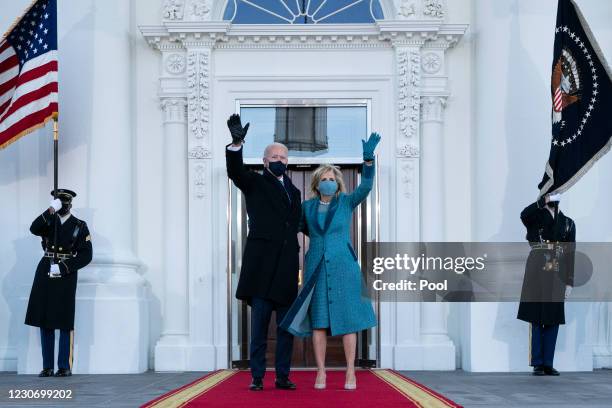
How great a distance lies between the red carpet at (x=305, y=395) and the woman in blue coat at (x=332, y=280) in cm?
39

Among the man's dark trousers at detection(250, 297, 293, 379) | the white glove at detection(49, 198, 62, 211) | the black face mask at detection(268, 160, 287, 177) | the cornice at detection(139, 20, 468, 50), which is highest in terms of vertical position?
the cornice at detection(139, 20, 468, 50)

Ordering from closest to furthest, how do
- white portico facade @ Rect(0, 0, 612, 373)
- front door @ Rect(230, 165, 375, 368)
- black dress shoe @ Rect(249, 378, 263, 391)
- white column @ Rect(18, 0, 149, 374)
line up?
black dress shoe @ Rect(249, 378, 263, 391)
white column @ Rect(18, 0, 149, 374)
white portico facade @ Rect(0, 0, 612, 373)
front door @ Rect(230, 165, 375, 368)

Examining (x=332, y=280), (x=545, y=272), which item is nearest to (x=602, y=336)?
Answer: (x=545, y=272)

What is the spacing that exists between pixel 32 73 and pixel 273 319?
3882mm

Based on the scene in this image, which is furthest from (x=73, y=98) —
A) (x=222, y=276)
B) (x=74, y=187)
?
(x=222, y=276)

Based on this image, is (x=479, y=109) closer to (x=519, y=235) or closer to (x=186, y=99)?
(x=519, y=235)

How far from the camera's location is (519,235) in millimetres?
11250

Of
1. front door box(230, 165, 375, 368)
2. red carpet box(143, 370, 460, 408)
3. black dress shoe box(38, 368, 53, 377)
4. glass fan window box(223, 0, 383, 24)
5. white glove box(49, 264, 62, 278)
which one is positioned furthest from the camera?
glass fan window box(223, 0, 383, 24)

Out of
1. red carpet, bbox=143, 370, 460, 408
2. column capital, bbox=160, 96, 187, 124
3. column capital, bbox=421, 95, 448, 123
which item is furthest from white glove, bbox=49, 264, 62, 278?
column capital, bbox=421, 95, 448, 123

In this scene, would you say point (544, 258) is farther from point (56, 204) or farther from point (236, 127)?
point (56, 204)

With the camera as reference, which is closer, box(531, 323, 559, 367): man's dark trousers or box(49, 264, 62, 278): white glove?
box(531, 323, 559, 367): man's dark trousers

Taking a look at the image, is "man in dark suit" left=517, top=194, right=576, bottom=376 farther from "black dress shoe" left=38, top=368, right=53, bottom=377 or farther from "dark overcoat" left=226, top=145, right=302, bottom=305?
"black dress shoe" left=38, top=368, right=53, bottom=377

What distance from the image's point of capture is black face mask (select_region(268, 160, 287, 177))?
25.1 feet

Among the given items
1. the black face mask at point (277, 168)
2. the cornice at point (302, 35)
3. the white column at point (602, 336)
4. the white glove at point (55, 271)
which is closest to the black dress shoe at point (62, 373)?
the white glove at point (55, 271)
